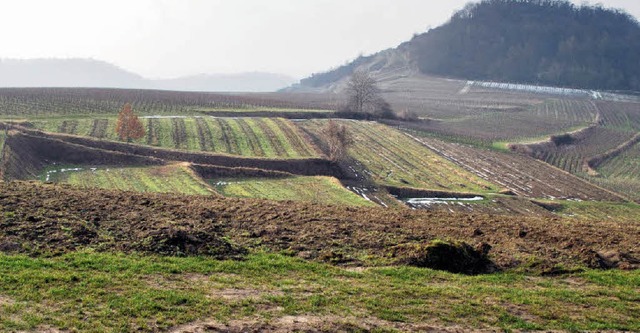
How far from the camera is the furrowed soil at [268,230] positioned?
17.2 m

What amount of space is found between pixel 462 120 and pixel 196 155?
8561cm

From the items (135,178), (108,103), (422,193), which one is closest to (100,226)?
(135,178)

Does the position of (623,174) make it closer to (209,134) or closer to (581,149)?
(581,149)

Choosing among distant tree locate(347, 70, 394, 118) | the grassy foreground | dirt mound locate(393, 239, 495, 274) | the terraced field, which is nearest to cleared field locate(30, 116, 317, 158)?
distant tree locate(347, 70, 394, 118)

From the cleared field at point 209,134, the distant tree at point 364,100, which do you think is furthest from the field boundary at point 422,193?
the distant tree at point 364,100

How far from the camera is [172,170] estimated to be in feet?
173

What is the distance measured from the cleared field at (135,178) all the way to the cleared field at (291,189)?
286cm

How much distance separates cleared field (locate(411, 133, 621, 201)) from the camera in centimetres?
6525

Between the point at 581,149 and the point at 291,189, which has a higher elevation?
the point at 581,149

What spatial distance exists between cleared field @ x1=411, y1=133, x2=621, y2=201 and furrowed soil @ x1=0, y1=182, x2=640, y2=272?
44106mm

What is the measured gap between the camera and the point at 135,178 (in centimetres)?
4928

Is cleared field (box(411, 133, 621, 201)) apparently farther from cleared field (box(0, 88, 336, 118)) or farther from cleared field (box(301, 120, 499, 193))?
cleared field (box(0, 88, 336, 118))

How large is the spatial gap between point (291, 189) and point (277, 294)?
1452 inches

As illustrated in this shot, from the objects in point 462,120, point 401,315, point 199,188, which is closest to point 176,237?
point 401,315
